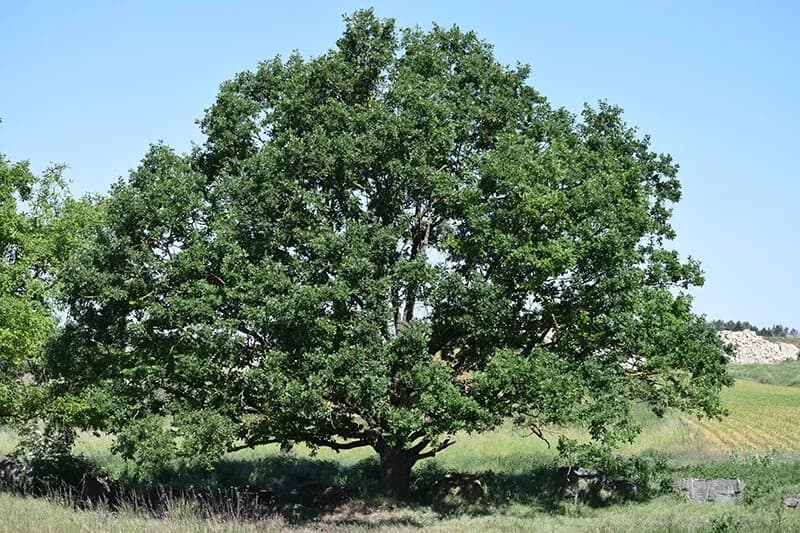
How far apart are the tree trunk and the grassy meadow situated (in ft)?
2.50

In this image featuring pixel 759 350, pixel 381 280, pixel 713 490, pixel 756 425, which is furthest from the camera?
pixel 759 350

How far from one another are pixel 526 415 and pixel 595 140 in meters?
8.81

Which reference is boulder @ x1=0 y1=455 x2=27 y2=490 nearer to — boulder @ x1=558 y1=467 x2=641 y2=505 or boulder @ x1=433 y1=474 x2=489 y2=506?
boulder @ x1=433 y1=474 x2=489 y2=506

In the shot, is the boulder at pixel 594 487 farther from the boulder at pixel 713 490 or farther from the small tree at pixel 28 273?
the small tree at pixel 28 273

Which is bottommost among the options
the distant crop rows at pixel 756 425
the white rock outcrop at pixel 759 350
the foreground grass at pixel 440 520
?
the distant crop rows at pixel 756 425

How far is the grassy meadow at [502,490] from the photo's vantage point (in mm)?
14328

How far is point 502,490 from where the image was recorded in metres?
27.7

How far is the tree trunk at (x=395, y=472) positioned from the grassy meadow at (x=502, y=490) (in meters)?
0.76

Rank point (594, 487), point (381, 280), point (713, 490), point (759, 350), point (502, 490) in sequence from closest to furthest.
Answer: point (381, 280)
point (713, 490)
point (594, 487)
point (502, 490)
point (759, 350)

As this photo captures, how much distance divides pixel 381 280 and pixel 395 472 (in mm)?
8235

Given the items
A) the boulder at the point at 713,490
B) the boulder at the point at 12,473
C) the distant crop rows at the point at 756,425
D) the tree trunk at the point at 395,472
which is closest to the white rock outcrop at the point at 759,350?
the distant crop rows at the point at 756,425

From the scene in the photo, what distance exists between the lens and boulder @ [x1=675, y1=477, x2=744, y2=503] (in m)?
24.8

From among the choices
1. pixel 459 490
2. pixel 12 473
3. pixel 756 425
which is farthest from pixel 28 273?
pixel 756 425

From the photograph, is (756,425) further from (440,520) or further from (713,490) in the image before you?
(440,520)
